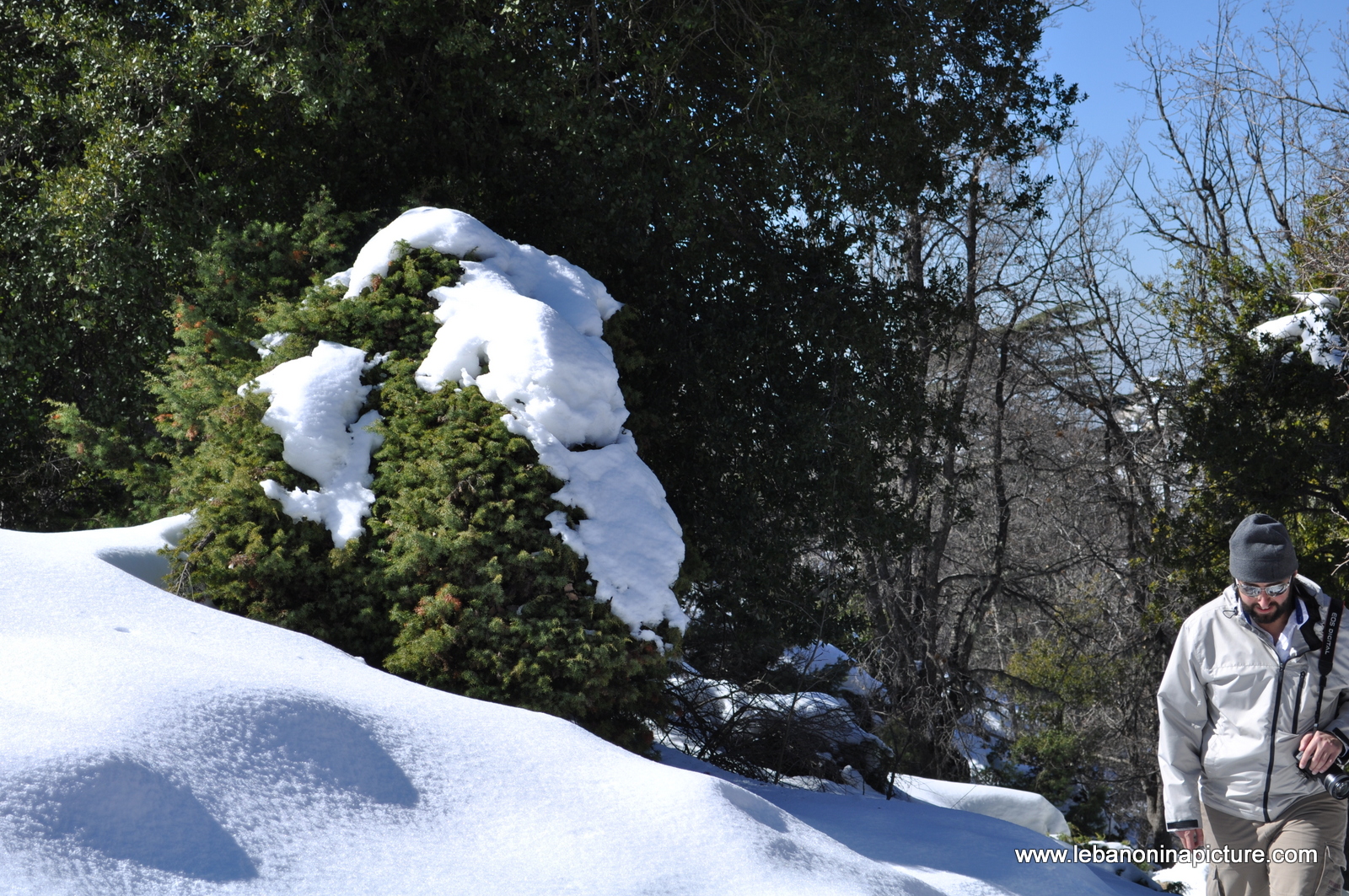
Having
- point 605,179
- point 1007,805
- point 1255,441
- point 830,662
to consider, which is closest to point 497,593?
point 605,179

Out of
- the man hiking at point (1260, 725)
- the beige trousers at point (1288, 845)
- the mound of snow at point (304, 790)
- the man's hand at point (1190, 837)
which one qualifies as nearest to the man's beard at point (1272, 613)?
the man hiking at point (1260, 725)

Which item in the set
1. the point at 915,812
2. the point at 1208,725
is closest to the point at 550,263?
the point at 915,812

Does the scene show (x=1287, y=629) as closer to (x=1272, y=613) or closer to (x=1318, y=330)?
(x=1272, y=613)

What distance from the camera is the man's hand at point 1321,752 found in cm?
340

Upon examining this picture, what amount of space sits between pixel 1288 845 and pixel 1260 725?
0.42 m

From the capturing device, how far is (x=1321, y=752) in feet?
11.2

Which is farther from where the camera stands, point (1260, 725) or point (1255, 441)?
point (1255, 441)

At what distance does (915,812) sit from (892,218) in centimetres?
555

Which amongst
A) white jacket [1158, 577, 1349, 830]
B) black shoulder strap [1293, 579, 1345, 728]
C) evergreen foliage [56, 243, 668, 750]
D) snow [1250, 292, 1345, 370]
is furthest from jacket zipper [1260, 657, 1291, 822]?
snow [1250, 292, 1345, 370]

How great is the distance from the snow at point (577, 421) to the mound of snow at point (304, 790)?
3.33ft

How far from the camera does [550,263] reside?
625 cm

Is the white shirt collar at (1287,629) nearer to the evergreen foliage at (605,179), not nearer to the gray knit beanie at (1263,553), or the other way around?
the gray knit beanie at (1263,553)

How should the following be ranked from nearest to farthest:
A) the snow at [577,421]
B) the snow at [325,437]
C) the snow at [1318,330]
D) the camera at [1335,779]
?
the camera at [1335,779], the snow at [577,421], the snow at [325,437], the snow at [1318,330]

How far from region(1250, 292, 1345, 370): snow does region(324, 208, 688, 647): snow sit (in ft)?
26.6
